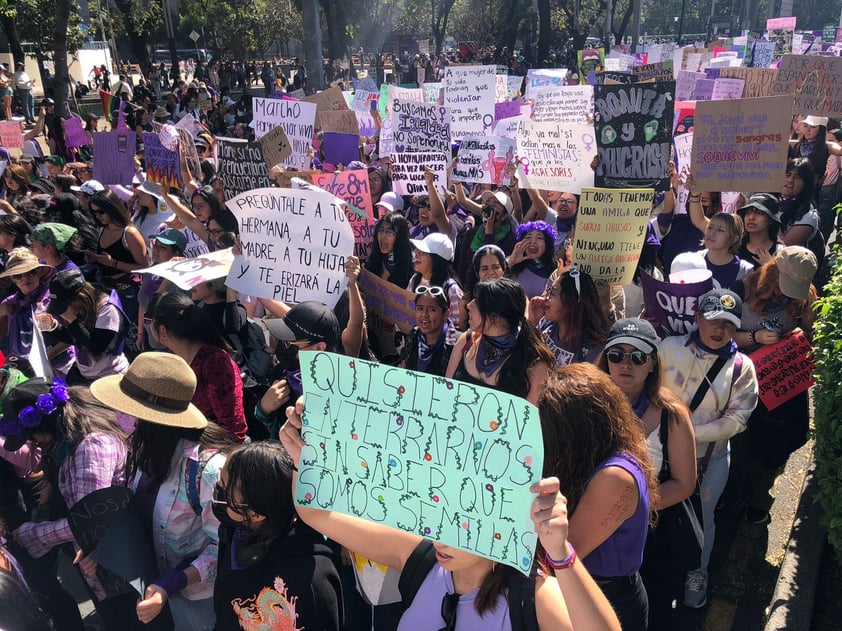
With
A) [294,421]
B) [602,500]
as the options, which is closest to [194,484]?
[294,421]

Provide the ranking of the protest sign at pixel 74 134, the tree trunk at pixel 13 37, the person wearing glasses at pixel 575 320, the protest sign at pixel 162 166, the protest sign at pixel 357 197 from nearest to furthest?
1. the person wearing glasses at pixel 575 320
2. the protest sign at pixel 357 197
3. the protest sign at pixel 162 166
4. the protest sign at pixel 74 134
5. the tree trunk at pixel 13 37

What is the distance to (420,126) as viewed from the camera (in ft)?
25.2

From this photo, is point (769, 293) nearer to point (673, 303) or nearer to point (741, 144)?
point (673, 303)

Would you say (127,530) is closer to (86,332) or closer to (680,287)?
(86,332)

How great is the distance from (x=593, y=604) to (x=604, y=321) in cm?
253

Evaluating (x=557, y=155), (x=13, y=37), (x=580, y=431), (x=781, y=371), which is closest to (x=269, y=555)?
(x=580, y=431)

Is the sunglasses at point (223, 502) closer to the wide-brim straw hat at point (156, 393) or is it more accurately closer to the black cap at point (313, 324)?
the wide-brim straw hat at point (156, 393)

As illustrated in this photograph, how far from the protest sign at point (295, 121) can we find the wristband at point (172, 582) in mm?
5649

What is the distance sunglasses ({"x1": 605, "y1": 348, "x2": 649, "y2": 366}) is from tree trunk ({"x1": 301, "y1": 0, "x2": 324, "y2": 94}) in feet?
54.3

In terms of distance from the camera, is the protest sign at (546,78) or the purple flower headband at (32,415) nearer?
the purple flower headband at (32,415)

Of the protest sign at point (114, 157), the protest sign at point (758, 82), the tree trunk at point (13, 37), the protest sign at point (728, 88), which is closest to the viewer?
the protest sign at point (114, 157)

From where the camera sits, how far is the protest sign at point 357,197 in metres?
5.75

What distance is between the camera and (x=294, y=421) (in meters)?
2.31

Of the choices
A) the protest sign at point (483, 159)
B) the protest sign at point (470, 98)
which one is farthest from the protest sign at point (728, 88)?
the protest sign at point (483, 159)
